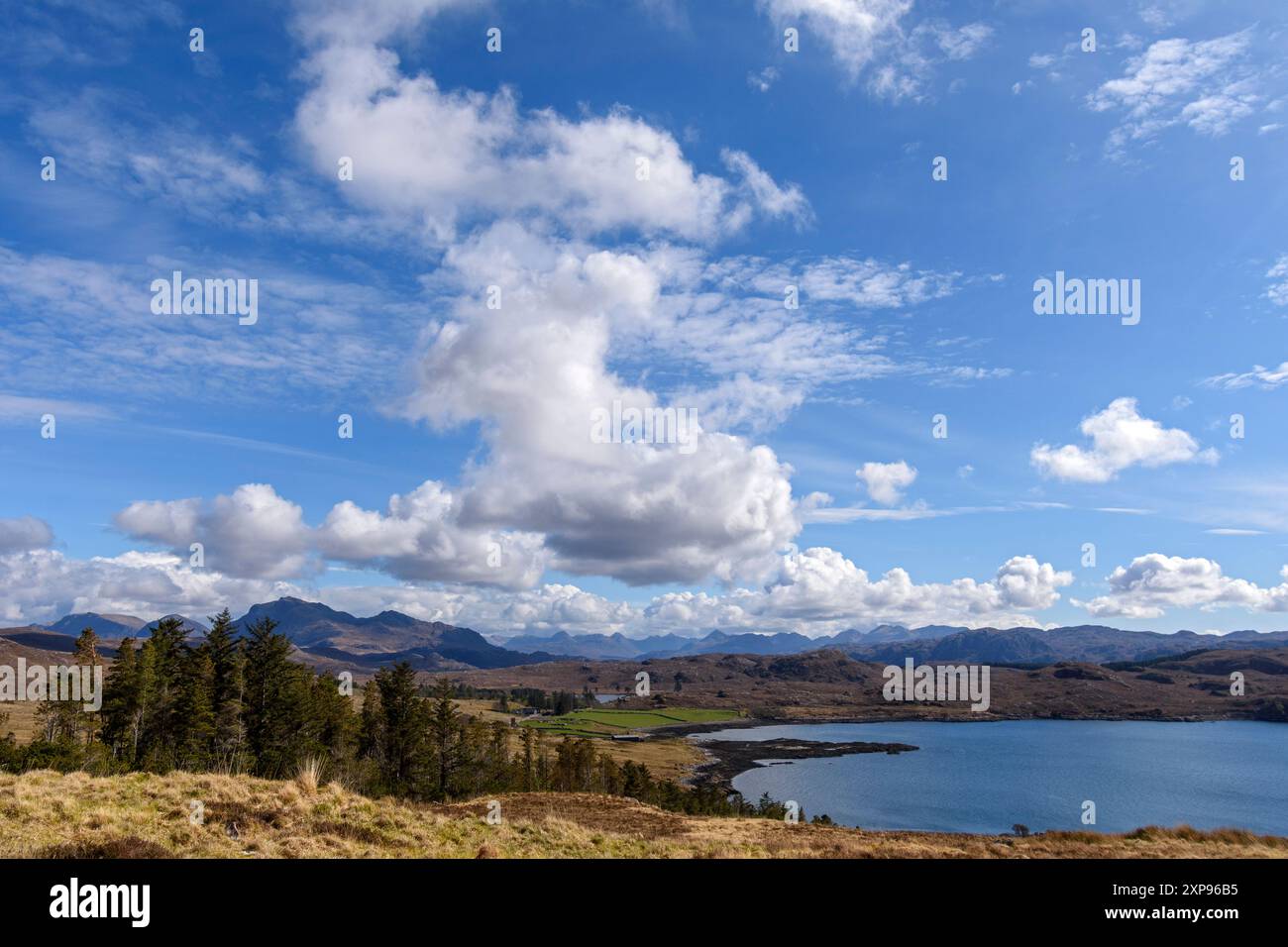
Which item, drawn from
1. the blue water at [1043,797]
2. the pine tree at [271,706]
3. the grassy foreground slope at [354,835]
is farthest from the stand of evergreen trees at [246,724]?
the blue water at [1043,797]

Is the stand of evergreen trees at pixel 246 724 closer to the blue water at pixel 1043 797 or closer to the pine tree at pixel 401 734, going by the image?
the pine tree at pixel 401 734

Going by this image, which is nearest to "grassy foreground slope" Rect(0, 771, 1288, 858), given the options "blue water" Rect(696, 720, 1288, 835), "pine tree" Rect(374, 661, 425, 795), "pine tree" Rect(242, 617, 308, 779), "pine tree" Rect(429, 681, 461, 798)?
"pine tree" Rect(242, 617, 308, 779)

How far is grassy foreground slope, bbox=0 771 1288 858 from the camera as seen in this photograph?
69.2 ft

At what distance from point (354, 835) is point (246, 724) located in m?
55.7

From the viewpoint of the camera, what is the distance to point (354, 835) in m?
23.8

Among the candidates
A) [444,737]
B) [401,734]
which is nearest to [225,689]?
[401,734]

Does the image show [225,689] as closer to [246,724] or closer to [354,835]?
[246,724]

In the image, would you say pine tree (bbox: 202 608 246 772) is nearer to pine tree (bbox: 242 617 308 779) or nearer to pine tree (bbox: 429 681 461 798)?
pine tree (bbox: 242 617 308 779)

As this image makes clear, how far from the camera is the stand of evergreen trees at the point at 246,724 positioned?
6450cm

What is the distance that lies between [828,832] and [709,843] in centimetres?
1009

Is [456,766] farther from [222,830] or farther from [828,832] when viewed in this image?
[222,830]

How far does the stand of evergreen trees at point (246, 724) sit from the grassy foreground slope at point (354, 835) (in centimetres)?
2738
